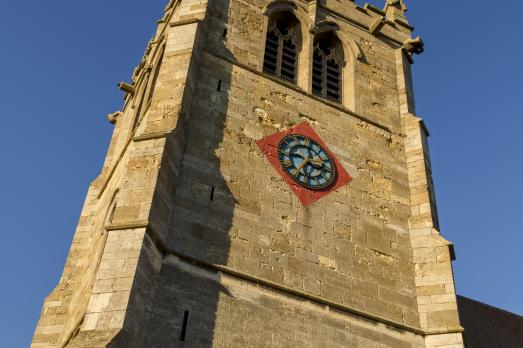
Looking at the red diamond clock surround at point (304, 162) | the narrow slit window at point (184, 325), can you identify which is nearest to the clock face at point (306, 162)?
the red diamond clock surround at point (304, 162)

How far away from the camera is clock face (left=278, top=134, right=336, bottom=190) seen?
1583 cm

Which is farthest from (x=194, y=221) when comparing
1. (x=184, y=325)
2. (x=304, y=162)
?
(x=304, y=162)

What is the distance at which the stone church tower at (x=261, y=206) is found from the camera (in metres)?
12.2

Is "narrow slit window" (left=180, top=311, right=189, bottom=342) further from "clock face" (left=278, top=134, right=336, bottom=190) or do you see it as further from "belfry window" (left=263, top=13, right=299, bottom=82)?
"belfry window" (left=263, top=13, right=299, bottom=82)

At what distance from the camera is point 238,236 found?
13820mm

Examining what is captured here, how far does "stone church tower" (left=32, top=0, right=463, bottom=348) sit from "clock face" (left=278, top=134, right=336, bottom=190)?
0.03 metres

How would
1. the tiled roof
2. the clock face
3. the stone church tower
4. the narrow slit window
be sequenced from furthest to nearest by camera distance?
1. the tiled roof
2. the clock face
3. the stone church tower
4. the narrow slit window

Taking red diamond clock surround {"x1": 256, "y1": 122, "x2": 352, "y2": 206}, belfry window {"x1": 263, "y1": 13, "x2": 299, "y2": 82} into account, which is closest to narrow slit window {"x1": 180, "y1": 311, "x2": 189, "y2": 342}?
red diamond clock surround {"x1": 256, "y1": 122, "x2": 352, "y2": 206}

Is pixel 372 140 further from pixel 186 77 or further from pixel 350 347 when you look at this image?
pixel 350 347

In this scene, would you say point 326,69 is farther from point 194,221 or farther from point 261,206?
point 194,221

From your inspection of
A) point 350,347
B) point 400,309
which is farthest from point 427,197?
point 350,347

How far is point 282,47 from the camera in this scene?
1962 cm

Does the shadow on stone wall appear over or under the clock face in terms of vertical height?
under

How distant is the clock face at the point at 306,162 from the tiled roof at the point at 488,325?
7.03 meters
